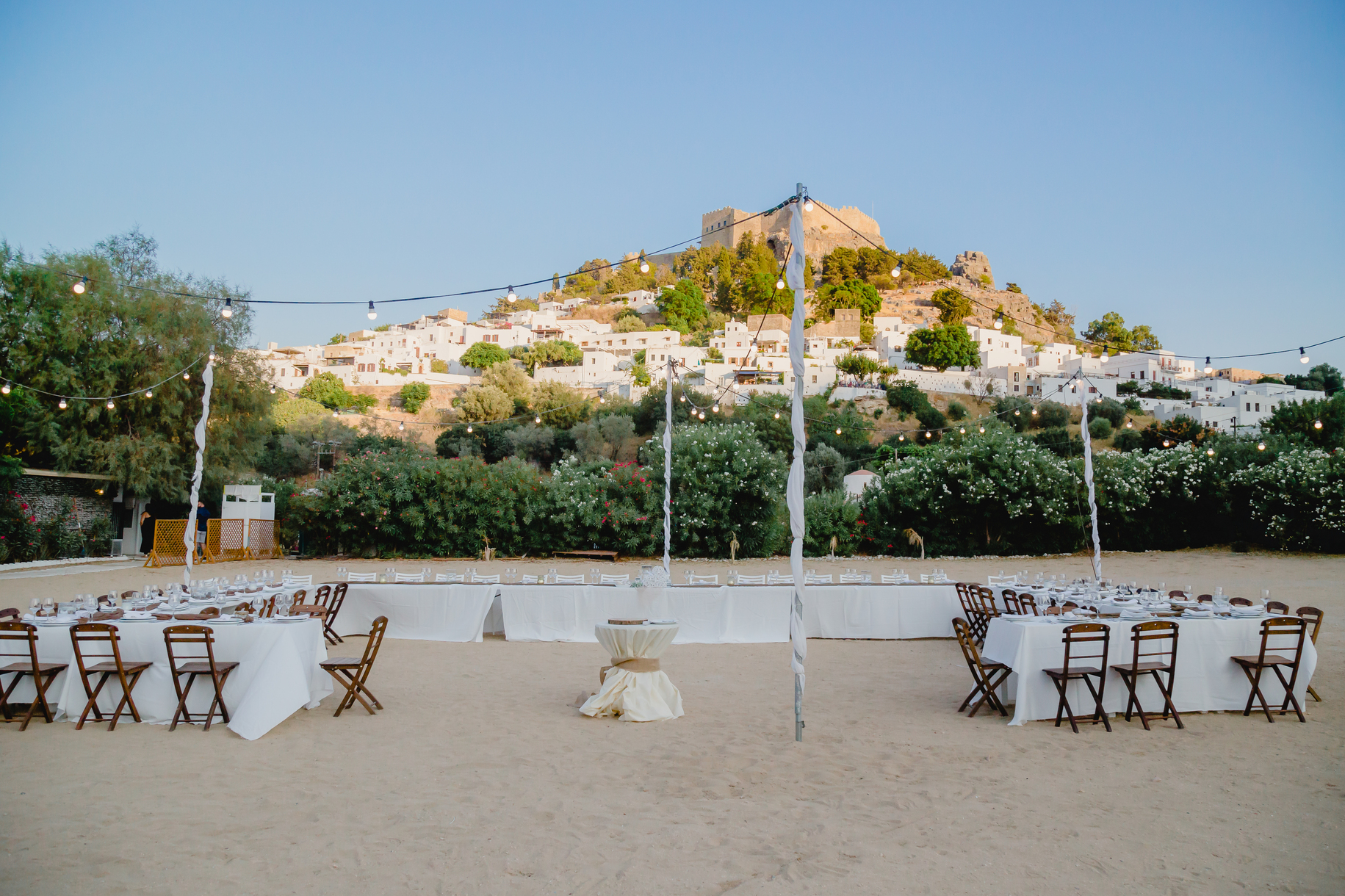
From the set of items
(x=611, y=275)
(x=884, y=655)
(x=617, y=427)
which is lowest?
(x=884, y=655)

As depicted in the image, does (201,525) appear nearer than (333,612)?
No

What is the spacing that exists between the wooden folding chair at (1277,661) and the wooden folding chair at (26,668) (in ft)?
29.7

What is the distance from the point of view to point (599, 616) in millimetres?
10758

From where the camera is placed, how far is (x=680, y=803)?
469 centimetres

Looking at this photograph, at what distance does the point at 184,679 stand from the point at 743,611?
6.41 m

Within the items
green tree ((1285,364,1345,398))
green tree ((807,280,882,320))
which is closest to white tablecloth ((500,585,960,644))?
green tree ((1285,364,1345,398))

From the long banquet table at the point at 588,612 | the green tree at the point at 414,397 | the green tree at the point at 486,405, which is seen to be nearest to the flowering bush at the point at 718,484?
the long banquet table at the point at 588,612

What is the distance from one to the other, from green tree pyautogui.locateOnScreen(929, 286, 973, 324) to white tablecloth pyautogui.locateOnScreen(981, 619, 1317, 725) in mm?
93045

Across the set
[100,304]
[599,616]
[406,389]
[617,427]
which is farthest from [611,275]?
[599,616]

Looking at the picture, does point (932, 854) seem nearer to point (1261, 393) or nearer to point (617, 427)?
point (617, 427)

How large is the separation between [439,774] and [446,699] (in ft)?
7.34

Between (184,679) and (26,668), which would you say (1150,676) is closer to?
(184,679)

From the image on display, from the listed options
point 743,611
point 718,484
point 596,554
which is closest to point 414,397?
point 596,554

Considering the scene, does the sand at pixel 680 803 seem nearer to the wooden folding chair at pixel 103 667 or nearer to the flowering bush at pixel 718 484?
the wooden folding chair at pixel 103 667
